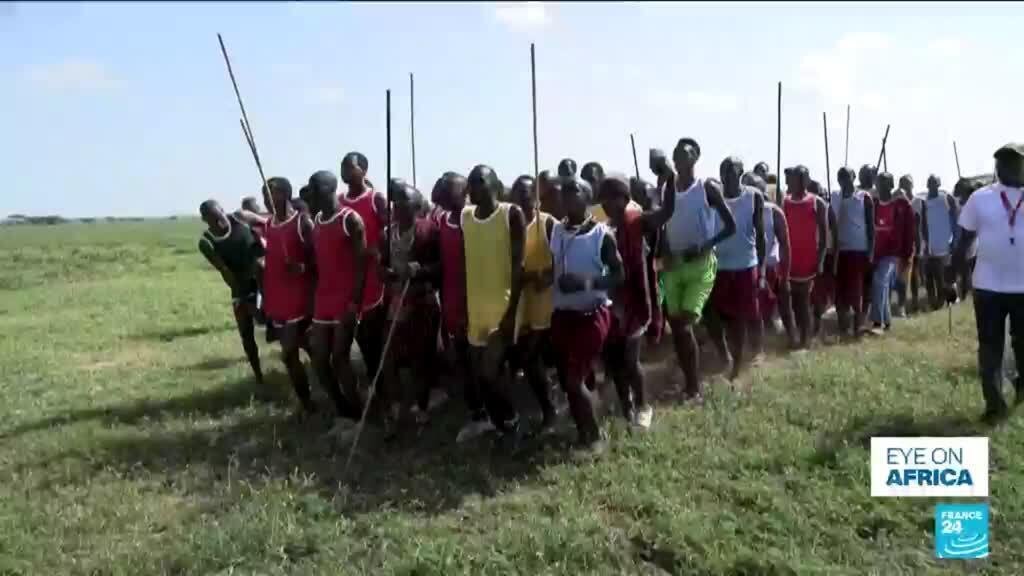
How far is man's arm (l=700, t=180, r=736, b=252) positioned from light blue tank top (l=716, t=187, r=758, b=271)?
1.81 ft

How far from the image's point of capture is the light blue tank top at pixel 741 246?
23.5ft

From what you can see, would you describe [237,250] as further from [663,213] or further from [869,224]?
[869,224]

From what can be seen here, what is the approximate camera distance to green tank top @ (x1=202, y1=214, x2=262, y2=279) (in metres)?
8.13

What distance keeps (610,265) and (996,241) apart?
232cm

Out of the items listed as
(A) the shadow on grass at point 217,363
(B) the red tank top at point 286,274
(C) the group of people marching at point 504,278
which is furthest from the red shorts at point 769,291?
(A) the shadow on grass at point 217,363

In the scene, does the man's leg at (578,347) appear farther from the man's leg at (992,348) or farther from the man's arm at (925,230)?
the man's arm at (925,230)

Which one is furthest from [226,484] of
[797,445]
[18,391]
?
[18,391]

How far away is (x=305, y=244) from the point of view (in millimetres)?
6652

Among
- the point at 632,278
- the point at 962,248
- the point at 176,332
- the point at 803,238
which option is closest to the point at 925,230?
Result: the point at 803,238

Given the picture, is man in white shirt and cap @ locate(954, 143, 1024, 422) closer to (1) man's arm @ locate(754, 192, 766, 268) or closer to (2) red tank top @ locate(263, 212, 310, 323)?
(1) man's arm @ locate(754, 192, 766, 268)

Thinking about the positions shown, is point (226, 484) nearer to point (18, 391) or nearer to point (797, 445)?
point (797, 445)

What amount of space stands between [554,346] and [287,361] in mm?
2080

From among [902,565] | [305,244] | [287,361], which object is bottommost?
[902,565]

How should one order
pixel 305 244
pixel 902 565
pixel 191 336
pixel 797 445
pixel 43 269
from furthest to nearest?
pixel 43 269 → pixel 191 336 → pixel 305 244 → pixel 797 445 → pixel 902 565
